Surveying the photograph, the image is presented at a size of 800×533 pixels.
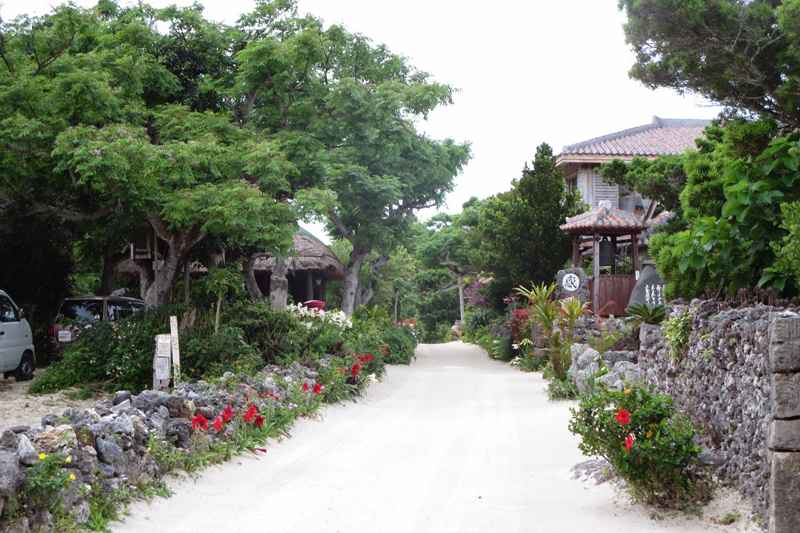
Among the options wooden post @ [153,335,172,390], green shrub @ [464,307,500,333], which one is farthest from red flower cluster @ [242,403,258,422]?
green shrub @ [464,307,500,333]

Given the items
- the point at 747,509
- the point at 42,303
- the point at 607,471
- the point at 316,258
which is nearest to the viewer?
the point at 747,509

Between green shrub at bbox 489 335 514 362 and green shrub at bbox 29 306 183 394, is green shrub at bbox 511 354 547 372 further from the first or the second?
green shrub at bbox 29 306 183 394

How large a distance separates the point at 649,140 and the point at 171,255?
17.0m

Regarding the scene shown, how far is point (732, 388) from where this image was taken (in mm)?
4961

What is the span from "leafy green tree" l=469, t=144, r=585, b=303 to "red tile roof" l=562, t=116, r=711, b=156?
2.43 metres

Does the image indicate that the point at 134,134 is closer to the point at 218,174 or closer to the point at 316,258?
the point at 218,174

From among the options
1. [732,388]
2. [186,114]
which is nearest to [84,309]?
[186,114]

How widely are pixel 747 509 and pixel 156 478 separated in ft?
14.3

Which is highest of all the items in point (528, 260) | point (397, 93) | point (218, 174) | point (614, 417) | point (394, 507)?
point (397, 93)

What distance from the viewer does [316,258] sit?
2098cm

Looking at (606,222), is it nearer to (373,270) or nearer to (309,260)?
(309,260)

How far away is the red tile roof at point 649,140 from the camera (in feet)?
68.2

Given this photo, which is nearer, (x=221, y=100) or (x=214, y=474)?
(x=214, y=474)

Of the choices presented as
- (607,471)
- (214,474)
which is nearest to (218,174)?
(214,474)
